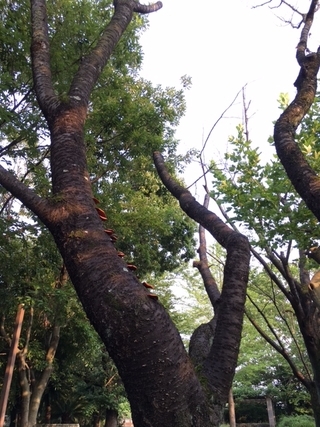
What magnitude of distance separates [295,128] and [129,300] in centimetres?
250

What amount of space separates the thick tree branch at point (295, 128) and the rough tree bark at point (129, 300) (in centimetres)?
64

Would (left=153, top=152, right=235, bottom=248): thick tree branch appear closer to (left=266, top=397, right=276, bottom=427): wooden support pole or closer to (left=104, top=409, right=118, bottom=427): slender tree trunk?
(left=104, top=409, right=118, bottom=427): slender tree trunk

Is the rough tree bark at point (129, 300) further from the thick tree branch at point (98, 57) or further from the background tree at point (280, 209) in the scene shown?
the background tree at point (280, 209)

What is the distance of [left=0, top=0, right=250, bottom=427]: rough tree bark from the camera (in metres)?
1.65

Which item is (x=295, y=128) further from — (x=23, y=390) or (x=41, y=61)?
(x=23, y=390)

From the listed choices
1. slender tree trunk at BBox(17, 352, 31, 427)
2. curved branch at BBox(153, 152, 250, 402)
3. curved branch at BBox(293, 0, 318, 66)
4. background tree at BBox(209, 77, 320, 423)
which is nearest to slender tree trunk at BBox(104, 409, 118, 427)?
slender tree trunk at BBox(17, 352, 31, 427)

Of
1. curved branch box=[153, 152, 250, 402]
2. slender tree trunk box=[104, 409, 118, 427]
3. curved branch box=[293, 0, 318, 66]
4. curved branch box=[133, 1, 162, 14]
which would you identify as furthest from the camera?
slender tree trunk box=[104, 409, 118, 427]

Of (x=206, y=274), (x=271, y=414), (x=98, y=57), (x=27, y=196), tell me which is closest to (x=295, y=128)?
(x=206, y=274)

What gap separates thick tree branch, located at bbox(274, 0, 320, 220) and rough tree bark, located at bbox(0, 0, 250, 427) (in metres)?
0.64

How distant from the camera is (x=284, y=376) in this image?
2272 cm

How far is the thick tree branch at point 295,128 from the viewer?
291 cm

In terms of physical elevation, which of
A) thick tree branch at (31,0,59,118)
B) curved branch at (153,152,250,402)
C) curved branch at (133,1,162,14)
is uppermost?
curved branch at (133,1,162,14)

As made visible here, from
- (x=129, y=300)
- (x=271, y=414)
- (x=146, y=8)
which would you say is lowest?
(x=129, y=300)

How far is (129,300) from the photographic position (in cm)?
177
